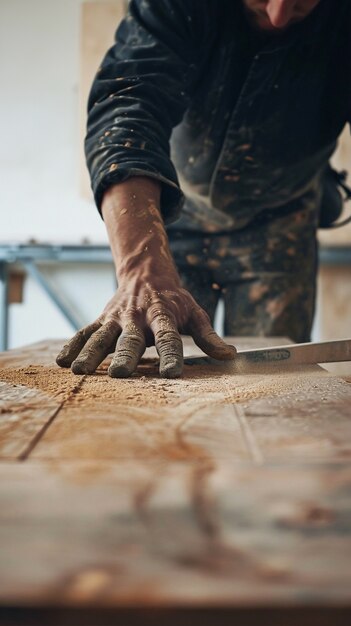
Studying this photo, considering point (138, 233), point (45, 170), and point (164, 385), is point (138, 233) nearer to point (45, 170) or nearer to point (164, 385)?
point (164, 385)

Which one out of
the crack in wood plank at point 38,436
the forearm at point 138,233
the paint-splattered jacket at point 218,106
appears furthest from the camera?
the paint-splattered jacket at point 218,106

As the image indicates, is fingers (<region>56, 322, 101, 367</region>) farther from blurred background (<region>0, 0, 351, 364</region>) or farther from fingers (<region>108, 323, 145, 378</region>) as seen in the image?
blurred background (<region>0, 0, 351, 364</region>)

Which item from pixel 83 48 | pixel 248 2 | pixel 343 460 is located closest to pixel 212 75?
pixel 248 2

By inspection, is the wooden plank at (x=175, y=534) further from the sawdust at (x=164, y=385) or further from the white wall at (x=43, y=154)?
the white wall at (x=43, y=154)

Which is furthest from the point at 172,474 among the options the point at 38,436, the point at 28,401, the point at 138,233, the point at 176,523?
the point at 138,233

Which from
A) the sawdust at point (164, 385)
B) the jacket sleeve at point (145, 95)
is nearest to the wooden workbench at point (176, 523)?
the sawdust at point (164, 385)

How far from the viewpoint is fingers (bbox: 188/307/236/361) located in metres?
1.06

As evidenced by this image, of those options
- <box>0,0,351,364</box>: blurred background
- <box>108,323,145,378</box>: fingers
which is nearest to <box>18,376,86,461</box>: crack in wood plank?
<box>108,323,145,378</box>: fingers

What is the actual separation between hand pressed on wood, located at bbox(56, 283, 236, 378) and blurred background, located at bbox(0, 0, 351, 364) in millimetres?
3302

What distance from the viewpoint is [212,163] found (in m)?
1.87

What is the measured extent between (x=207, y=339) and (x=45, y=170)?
3803 millimetres

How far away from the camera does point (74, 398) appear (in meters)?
0.74

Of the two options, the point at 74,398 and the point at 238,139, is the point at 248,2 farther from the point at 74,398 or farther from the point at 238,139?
the point at 74,398

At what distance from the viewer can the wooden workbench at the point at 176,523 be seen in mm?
304
